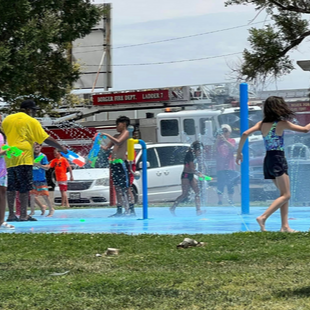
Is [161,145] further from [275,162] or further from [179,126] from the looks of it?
[275,162]

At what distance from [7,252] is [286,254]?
264 centimetres

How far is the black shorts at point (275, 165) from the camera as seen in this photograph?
7558mm

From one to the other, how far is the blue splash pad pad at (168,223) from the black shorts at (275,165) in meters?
1.02

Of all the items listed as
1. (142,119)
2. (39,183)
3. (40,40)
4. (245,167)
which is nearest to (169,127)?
(142,119)

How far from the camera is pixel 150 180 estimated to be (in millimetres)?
16438

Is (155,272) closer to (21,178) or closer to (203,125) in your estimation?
(21,178)

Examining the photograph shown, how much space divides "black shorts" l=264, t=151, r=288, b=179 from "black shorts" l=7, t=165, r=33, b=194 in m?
3.42

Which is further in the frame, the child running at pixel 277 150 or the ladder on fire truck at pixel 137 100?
the ladder on fire truck at pixel 137 100

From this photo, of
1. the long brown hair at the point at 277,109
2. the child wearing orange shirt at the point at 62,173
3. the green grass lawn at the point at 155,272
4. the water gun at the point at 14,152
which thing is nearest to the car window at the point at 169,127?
the child wearing orange shirt at the point at 62,173

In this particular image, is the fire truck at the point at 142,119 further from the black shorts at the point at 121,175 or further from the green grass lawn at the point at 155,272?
the green grass lawn at the point at 155,272

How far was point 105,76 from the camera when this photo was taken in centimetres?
3803

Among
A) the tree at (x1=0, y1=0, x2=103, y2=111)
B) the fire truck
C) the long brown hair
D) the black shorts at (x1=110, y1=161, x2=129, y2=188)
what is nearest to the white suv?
the fire truck

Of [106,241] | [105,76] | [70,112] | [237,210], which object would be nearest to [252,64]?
[237,210]

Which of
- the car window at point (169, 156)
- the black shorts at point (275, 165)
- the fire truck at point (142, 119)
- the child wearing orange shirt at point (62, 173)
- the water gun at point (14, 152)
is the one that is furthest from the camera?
the fire truck at point (142, 119)
